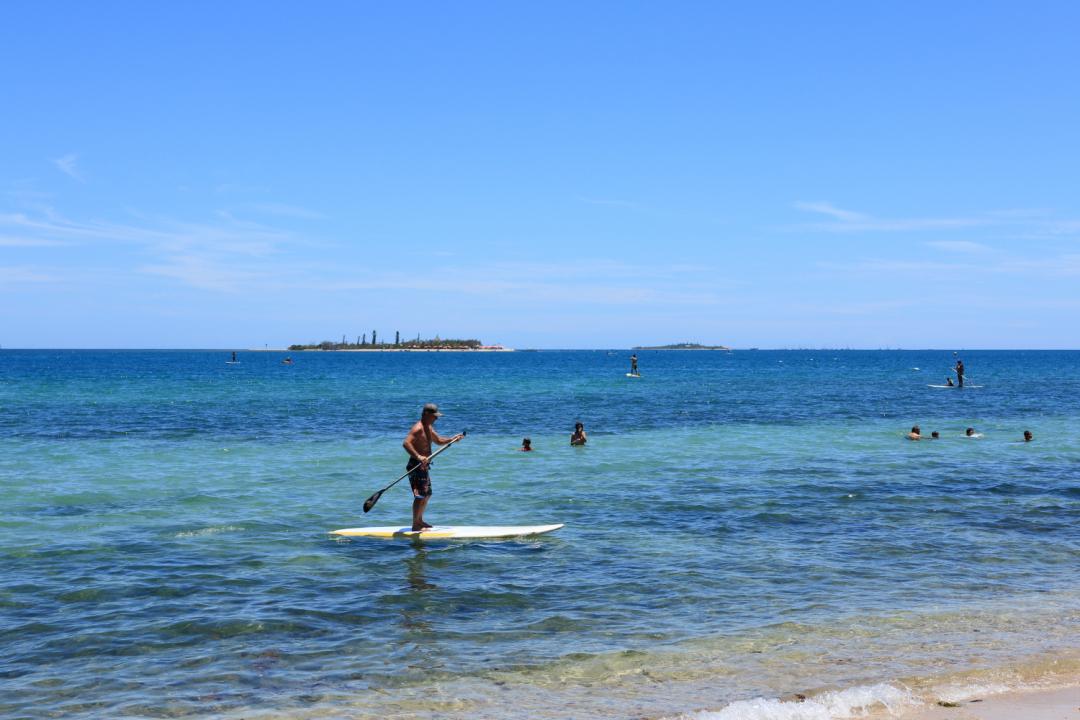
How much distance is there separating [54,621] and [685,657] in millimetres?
7621

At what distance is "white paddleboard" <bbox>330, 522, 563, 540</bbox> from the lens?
15742 mm

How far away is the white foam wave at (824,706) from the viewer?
791 centimetres

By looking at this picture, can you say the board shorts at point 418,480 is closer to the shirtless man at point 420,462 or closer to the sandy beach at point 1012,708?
the shirtless man at point 420,462

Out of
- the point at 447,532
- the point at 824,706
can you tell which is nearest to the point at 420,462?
the point at 447,532

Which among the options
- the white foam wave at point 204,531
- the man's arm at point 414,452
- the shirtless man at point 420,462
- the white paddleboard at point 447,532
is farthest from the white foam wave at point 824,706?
the white foam wave at point 204,531

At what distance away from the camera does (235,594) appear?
12.1m

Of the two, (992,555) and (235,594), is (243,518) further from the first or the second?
(992,555)

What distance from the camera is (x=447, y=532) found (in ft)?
52.0

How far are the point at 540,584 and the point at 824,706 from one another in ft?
17.5

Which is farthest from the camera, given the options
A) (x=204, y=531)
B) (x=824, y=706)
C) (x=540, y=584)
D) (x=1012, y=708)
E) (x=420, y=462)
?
(x=204, y=531)

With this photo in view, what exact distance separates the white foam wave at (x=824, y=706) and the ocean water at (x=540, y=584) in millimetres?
38

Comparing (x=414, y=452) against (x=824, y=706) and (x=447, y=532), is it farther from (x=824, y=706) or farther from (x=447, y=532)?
(x=824, y=706)

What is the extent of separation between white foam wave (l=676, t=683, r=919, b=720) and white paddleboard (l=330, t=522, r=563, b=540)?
8028 millimetres

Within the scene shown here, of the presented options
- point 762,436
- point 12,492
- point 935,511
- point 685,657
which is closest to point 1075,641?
point 685,657
